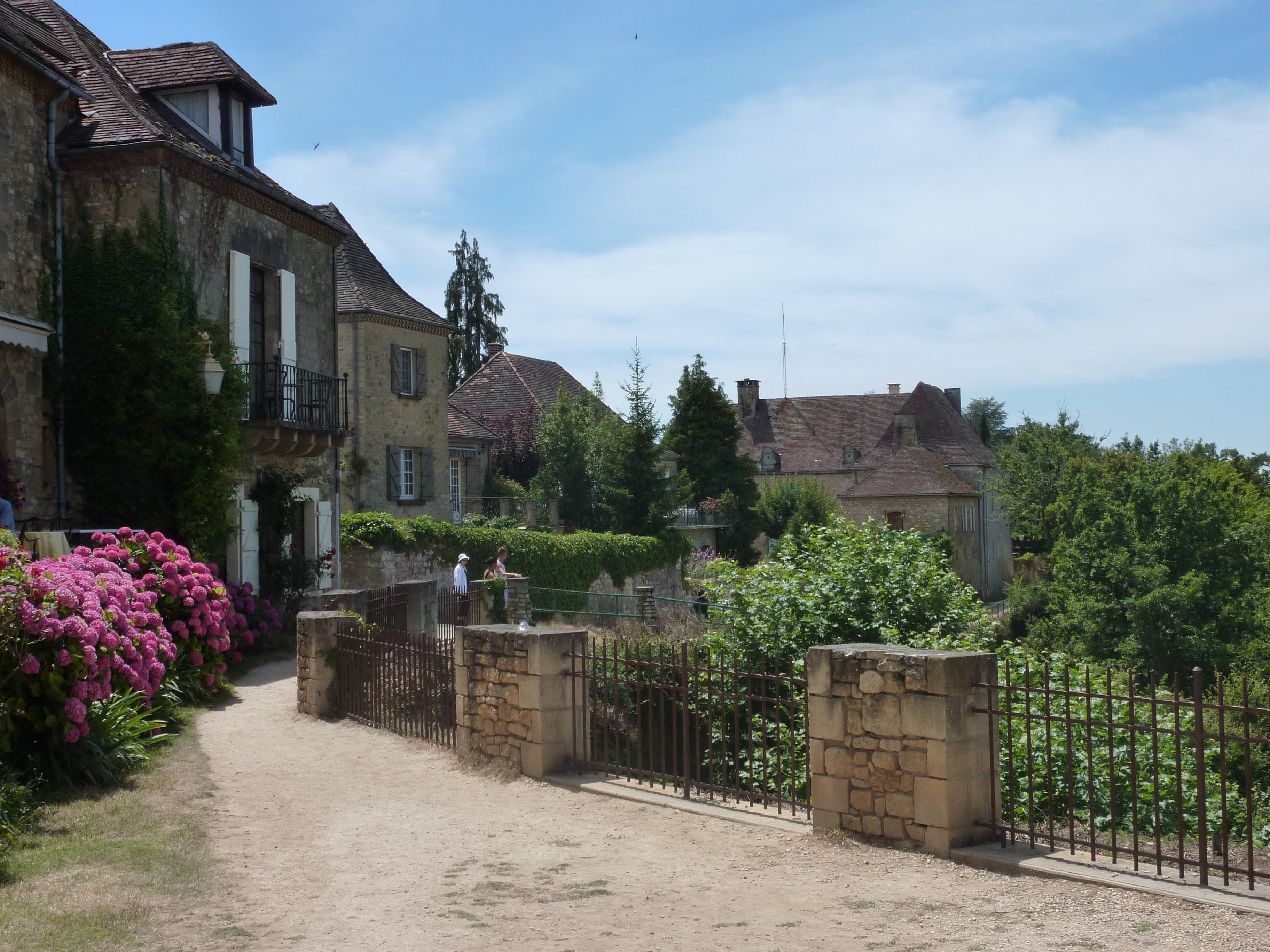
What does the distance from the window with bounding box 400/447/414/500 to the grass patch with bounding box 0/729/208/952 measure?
20723 mm

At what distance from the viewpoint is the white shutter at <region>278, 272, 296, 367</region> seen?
18250 mm

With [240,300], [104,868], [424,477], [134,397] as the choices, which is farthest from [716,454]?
[104,868]

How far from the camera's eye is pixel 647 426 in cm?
3772

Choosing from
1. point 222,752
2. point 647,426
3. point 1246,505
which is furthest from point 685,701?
point 1246,505

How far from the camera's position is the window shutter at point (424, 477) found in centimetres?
2955

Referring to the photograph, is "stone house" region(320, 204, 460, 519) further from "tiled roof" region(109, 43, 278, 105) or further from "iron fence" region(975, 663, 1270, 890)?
"iron fence" region(975, 663, 1270, 890)

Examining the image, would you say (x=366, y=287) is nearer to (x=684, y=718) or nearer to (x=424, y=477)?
(x=424, y=477)

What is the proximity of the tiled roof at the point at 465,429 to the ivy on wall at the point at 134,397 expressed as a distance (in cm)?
1846

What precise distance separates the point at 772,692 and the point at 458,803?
8.71 metres

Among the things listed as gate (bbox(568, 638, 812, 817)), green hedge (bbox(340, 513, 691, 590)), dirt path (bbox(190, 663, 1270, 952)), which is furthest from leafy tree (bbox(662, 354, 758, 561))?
dirt path (bbox(190, 663, 1270, 952))

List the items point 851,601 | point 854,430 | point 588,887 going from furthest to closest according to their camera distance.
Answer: point 854,430, point 851,601, point 588,887

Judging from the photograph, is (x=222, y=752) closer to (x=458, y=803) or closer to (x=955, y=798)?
(x=458, y=803)

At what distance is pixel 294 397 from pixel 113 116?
15.8 ft

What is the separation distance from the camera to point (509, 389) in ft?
138
